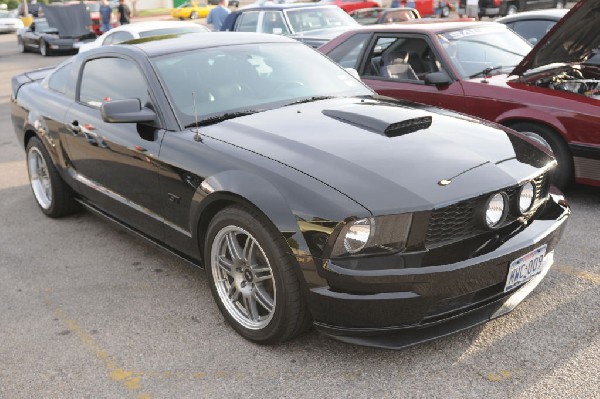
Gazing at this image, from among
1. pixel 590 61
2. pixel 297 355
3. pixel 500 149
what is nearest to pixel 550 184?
pixel 500 149

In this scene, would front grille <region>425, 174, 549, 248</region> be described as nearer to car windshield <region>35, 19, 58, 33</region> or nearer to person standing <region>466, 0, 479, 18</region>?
person standing <region>466, 0, 479, 18</region>

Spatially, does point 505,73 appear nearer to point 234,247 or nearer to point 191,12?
point 234,247

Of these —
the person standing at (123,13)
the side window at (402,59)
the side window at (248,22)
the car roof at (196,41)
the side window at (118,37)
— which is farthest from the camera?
the person standing at (123,13)

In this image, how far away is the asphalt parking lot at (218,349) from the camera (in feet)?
9.59

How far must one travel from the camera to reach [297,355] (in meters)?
3.22

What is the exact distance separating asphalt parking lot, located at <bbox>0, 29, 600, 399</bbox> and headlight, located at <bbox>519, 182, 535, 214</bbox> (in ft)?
1.97

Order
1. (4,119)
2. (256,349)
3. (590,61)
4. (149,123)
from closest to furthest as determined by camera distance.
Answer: (256,349), (149,123), (590,61), (4,119)

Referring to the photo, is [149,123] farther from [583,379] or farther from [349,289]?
[583,379]

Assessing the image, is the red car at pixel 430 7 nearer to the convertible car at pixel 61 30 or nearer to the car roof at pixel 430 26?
the convertible car at pixel 61 30

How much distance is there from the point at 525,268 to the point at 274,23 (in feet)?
29.5

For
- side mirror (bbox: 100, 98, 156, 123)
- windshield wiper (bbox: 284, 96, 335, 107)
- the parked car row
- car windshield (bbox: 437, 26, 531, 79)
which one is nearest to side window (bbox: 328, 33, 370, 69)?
car windshield (bbox: 437, 26, 531, 79)

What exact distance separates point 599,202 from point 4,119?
8.90 metres

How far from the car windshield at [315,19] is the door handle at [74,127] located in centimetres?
692

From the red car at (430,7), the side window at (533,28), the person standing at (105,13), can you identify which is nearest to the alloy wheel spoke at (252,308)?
the side window at (533,28)
